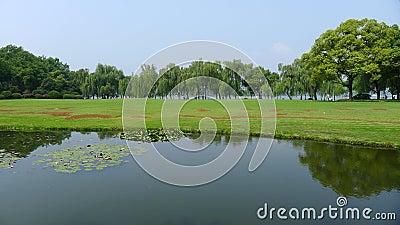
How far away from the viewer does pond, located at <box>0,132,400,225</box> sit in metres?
6.11

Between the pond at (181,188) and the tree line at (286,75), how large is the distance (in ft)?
29.9

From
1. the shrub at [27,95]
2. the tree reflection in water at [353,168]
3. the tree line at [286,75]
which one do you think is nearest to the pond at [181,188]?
the tree reflection in water at [353,168]

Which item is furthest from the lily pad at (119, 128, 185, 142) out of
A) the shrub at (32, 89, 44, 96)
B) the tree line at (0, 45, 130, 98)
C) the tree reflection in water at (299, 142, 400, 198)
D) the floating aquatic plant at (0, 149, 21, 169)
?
the shrub at (32, 89, 44, 96)

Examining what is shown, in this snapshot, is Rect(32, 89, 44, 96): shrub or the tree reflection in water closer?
the tree reflection in water

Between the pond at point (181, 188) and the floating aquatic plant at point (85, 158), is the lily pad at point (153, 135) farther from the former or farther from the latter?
the pond at point (181, 188)

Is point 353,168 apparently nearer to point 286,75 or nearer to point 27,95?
point 286,75

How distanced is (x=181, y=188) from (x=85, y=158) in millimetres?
4447

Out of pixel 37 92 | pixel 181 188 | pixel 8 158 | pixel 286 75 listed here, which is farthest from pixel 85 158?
pixel 37 92

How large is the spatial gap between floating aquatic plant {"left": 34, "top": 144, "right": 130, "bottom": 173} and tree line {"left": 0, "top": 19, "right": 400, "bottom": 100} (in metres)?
6.48

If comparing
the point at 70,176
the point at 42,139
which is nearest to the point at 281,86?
the point at 42,139

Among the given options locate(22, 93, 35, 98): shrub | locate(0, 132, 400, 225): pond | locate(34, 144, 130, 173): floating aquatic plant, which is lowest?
locate(0, 132, 400, 225): pond

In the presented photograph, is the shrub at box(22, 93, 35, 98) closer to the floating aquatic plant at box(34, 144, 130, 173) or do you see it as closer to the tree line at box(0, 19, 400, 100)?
the tree line at box(0, 19, 400, 100)

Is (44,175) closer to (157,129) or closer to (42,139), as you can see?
(42,139)

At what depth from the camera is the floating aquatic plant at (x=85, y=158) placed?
31.0 ft
